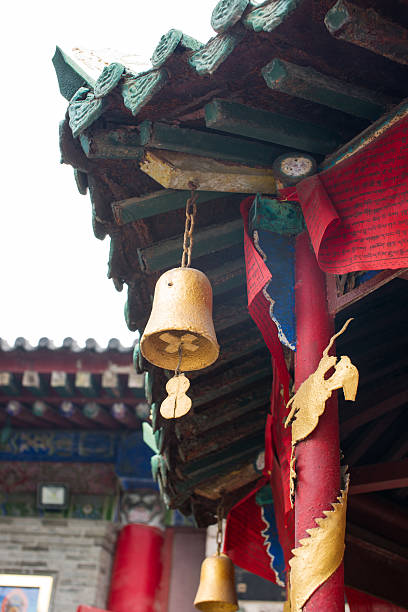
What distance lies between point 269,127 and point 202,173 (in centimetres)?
35

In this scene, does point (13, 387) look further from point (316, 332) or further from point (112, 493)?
point (316, 332)

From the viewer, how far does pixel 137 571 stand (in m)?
7.18

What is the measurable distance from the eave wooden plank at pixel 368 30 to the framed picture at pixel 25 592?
20.2 ft

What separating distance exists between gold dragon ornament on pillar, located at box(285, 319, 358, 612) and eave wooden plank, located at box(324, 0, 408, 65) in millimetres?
1106

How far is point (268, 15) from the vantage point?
98.4 inches

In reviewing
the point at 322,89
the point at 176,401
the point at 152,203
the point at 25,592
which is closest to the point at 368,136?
the point at 322,89

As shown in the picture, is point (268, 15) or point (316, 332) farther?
point (316, 332)

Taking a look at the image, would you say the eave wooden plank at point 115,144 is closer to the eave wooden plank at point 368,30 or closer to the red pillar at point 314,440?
the red pillar at point 314,440

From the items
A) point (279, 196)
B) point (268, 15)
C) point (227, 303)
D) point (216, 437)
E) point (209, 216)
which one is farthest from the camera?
point (216, 437)

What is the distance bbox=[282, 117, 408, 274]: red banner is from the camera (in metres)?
2.68

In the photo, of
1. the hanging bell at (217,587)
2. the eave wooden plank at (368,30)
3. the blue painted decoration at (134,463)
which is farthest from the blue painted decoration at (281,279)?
the blue painted decoration at (134,463)

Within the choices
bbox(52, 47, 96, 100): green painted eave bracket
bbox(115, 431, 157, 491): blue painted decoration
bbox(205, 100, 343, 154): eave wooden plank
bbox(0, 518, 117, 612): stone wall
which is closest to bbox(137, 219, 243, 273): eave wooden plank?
bbox(205, 100, 343, 154): eave wooden plank

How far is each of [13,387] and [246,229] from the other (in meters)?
4.11

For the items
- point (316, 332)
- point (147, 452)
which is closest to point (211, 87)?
point (316, 332)
